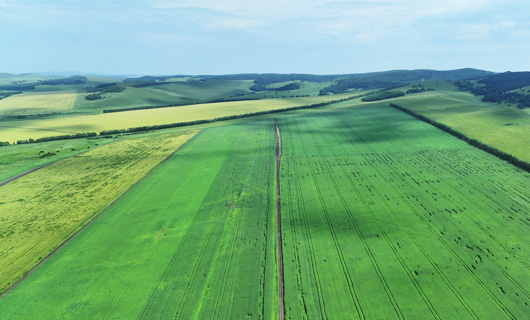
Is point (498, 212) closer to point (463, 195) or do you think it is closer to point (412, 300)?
point (463, 195)

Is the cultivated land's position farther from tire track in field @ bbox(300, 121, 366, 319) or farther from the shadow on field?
the shadow on field

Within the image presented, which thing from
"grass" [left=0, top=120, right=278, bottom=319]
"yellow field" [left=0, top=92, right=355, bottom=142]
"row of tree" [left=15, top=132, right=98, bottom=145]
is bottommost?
"grass" [left=0, top=120, right=278, bottom=319]

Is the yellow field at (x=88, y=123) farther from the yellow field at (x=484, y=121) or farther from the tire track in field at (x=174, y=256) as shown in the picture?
the tire track in field at (x=174, y=256)

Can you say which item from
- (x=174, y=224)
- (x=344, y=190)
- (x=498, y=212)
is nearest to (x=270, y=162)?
(x=344, y=190)

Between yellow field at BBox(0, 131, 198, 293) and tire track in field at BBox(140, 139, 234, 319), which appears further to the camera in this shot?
yellow field at BBox(0, 131, 198, 293)

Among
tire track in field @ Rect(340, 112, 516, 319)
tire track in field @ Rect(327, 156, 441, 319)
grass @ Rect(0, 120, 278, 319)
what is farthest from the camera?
grass @ Rect(0, 120, 278, 319)

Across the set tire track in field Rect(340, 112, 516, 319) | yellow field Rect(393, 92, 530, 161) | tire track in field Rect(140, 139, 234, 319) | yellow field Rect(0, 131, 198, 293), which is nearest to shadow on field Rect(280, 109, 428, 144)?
yellow field Rect(393, 92, 530, 161)
